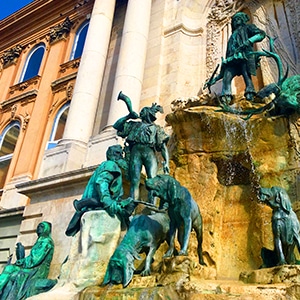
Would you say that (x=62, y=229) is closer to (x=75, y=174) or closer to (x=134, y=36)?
(x=75, y=174)

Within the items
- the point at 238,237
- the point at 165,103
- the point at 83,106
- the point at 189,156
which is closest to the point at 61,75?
the point at 83,106

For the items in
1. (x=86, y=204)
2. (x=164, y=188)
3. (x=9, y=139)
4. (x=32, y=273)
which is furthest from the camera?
(x=9, y=139)

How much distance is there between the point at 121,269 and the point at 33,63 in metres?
17.0

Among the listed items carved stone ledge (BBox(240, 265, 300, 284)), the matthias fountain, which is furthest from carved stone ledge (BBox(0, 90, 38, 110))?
carved stone ledge (BBox(240, 265, 300, 284))

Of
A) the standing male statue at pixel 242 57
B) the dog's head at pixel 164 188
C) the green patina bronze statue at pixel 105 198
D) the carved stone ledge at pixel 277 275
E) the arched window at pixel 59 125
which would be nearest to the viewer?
the carved stone ledge at pixel 277 275

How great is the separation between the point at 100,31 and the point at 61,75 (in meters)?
4.54

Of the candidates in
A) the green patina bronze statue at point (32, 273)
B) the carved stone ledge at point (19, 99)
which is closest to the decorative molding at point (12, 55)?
the carved stone ledge at point (19, 99)

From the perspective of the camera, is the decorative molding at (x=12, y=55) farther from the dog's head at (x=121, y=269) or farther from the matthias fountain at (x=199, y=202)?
the dog's head at (x=121, y=269)

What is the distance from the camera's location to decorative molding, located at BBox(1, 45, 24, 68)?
20969mm

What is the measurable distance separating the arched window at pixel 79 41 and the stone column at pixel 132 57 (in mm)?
5153

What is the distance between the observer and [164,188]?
5.77m

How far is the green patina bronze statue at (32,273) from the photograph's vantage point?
7.76 meters

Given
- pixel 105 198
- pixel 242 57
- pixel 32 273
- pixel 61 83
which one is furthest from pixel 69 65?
pixel 105 198

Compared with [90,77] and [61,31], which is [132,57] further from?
[61,31]
